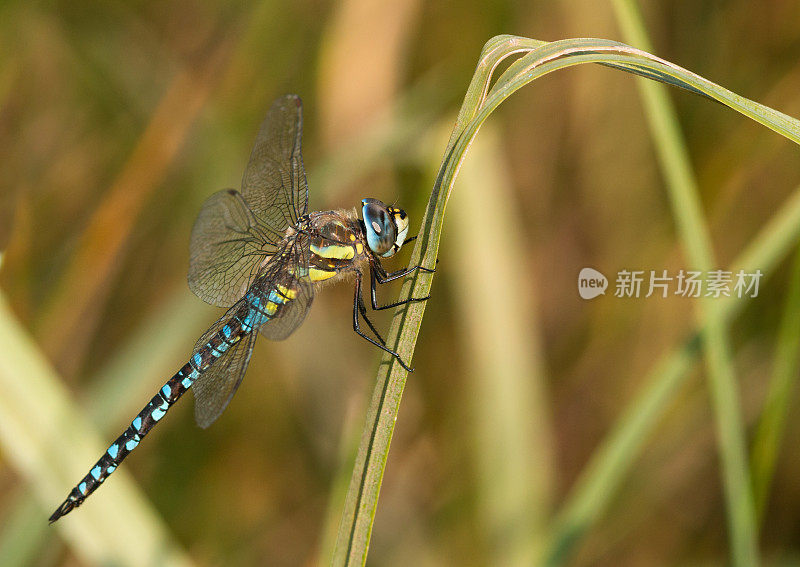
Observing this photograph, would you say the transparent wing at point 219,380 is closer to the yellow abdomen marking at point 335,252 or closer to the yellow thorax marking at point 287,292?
the yellow thorax marking at point 287,292

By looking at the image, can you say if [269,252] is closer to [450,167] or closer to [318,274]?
[318,274]

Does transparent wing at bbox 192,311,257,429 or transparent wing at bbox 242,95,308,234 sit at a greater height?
transparent wing at bbox 242,95,308,234

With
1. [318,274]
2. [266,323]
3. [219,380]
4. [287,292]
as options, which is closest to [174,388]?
[219,380]

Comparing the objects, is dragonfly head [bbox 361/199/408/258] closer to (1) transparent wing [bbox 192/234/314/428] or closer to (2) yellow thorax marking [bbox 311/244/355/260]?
(2) yellow thorax marking [bbox 311/244/355/260]

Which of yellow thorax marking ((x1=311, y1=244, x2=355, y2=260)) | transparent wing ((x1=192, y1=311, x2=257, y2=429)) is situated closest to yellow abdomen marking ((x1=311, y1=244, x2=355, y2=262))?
yellow thorax marking ((x1=311, y1=244, x2=355, y2=260))

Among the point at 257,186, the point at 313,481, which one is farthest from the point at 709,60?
the point at 313,481

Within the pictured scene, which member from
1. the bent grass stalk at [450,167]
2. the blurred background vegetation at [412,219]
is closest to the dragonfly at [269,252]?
the blurred background vegetation at [412,219]

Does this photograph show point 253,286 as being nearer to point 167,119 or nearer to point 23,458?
point 23,458
